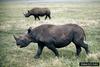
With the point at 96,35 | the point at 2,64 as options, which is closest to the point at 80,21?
the point at 96,35

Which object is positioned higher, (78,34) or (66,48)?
(78,34)

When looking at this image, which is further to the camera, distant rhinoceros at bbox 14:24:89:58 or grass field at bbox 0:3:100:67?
distant rhinoceros at bbox 14:24:89:58

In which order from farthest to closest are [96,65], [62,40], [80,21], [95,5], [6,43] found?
1. [80,21]
2. [6,43]
3. [95,5]
4. [62,40]
5. [96,65]

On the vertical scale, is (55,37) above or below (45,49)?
above

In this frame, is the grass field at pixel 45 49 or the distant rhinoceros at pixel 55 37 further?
the distant rhinoceros at pixel 55 37

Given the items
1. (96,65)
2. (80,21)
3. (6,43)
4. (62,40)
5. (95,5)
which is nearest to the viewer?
(96,65)

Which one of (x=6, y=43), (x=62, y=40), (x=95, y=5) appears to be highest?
(x=95, y=5)

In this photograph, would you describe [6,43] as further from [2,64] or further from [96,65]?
[96,65]

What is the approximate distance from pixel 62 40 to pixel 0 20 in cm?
150

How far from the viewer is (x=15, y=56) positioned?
22.3 ft

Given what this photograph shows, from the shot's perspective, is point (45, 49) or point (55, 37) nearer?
point (55, 37)

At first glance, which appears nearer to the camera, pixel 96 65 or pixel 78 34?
pixel 96 65

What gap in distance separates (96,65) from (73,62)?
1.71 feet

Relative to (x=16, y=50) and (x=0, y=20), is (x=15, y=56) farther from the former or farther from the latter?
(x=0, y=20)
